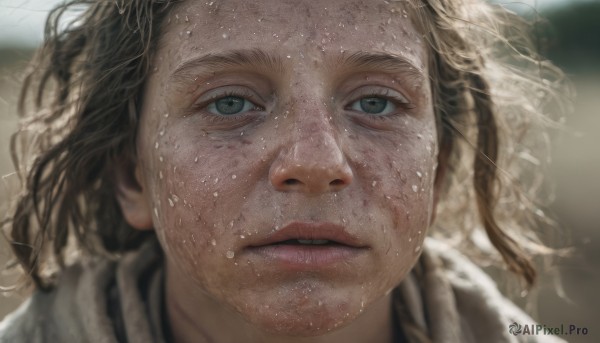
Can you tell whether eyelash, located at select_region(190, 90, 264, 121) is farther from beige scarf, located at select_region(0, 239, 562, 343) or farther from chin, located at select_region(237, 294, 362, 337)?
beige scarf, located at select_region(0, 239, 562, 343)

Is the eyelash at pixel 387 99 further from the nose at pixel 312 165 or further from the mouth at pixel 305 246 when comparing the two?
the mouth at pixel 305 246

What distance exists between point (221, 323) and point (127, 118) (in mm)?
722

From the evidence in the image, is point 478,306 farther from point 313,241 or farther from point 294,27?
point 294,27

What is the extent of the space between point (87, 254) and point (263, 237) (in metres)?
0.99

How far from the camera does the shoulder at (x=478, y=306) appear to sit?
2518 mm

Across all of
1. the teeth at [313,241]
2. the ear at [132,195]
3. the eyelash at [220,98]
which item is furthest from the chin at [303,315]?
the ear at [132,195]

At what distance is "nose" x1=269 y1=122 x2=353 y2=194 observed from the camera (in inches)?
73.2

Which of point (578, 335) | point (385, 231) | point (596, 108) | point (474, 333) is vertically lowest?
point (596, 108)

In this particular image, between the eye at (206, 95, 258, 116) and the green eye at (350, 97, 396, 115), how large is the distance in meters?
0.29

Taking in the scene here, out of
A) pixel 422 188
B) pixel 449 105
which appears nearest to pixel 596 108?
pixel 449 105

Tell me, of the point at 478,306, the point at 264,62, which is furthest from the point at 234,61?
the point at 478,306

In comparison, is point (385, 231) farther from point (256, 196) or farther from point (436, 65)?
point (436, 65)

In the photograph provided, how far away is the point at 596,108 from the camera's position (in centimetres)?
778

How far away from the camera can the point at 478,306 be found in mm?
2566
